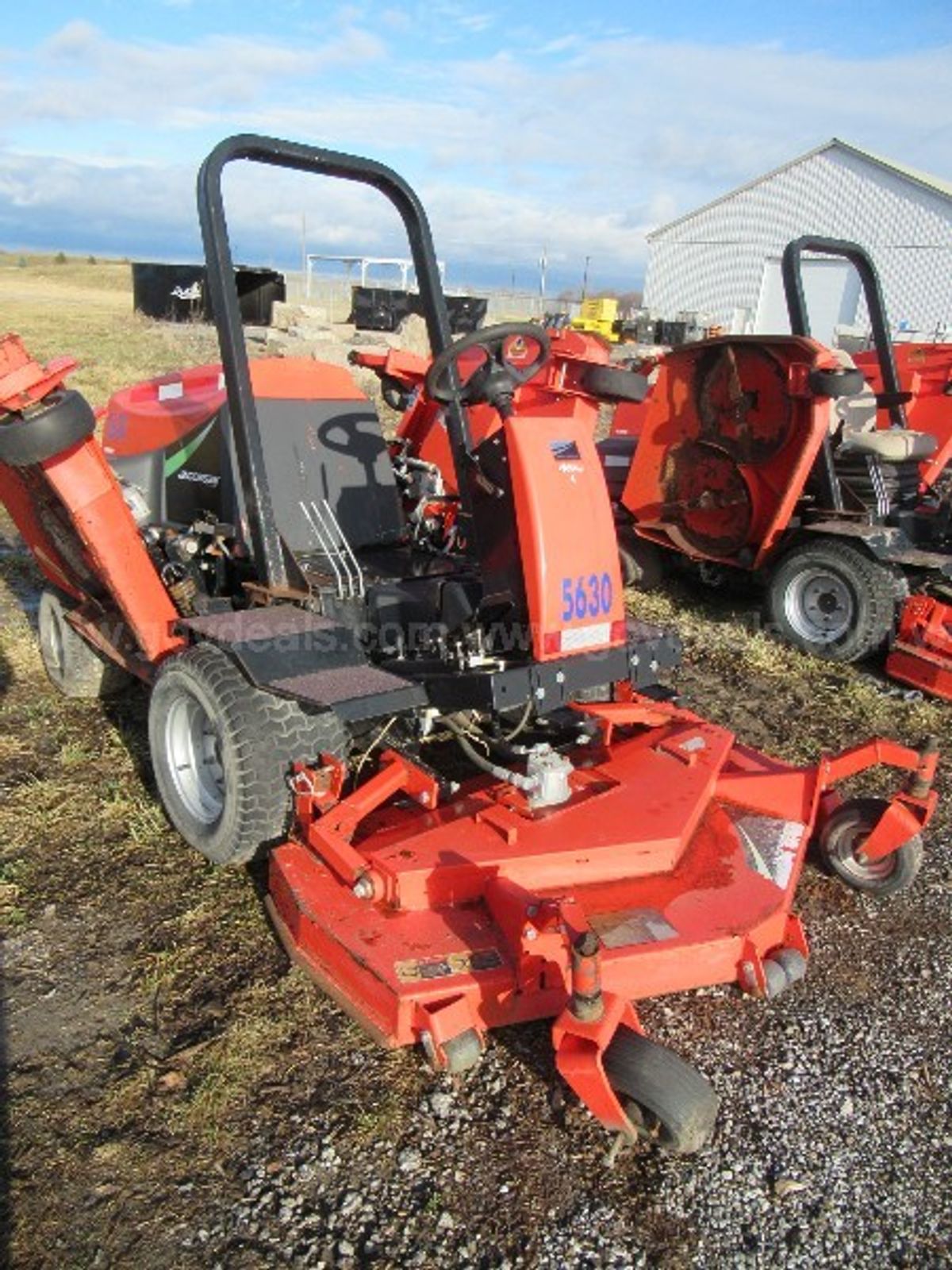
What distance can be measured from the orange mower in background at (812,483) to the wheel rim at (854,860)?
2.06 m

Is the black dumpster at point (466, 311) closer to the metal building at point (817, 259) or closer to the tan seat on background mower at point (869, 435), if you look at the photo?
the metal building at point (817, 259)

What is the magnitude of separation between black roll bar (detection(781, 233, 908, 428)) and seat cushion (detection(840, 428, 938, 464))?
304 millimetres

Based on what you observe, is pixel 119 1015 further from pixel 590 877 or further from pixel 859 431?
pixel 859 431

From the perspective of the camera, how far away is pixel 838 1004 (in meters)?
2.63

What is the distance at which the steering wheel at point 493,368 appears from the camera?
278cm

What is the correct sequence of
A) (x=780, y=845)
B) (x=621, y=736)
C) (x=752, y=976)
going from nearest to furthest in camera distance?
1. (x=752, y=976)
2. (x=780, y=845)
3. (x=621, y=736)

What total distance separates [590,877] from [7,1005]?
4.86ft

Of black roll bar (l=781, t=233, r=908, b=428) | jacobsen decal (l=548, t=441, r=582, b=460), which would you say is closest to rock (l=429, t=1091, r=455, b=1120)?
jacobsen decal (l=548, t=441, r=582, b=460)

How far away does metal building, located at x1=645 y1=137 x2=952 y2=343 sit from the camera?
2406 centimetres

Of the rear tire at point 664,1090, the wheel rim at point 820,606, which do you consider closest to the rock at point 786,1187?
the rear tire at point 664,1090

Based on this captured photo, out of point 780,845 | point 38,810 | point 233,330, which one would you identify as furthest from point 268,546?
point 780,845

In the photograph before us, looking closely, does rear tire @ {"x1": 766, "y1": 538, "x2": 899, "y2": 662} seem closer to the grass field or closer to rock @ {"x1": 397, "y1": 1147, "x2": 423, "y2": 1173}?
the grass field

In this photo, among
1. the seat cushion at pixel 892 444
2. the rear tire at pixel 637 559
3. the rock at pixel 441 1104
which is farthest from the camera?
the rear tire at pixel 637 559

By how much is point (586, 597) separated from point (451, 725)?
2.18 feet
